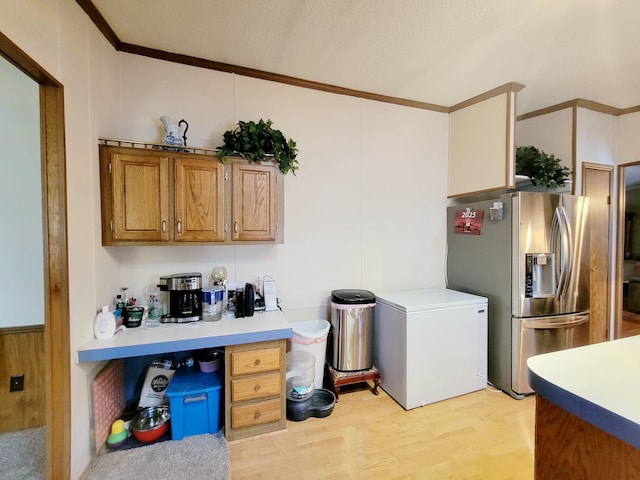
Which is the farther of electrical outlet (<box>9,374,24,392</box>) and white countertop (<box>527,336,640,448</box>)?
electrical outlet (<box>9,374,24,392</box>)

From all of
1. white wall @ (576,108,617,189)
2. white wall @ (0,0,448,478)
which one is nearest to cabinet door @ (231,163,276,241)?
white wall @ (0,0,448,478)

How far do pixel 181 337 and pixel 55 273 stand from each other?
0.74m

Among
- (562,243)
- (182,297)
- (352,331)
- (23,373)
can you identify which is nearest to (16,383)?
(23,373)

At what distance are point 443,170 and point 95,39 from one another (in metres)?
3.17

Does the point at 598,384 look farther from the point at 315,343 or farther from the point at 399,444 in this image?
the point at 315,343

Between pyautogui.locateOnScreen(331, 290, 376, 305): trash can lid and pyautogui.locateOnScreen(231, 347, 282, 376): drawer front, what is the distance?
2.34 feet

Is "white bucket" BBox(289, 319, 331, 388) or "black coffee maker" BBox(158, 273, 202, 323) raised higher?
"black coffee maker" BBox(158, 273, 202, 323)

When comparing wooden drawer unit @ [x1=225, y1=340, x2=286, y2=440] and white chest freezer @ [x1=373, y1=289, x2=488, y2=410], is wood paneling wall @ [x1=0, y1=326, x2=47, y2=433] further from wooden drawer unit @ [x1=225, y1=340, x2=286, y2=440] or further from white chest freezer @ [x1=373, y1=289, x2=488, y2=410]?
white chest freezer @ [x1=373, y1=289, x2=488, y2=410]

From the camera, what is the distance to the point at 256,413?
200 cm

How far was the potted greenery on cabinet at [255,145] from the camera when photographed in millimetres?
2111

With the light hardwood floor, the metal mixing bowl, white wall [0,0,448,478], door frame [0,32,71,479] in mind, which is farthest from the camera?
the metal mixing bowl

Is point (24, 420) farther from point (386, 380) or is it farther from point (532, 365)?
point (532, 365)

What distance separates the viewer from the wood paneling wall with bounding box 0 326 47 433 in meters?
1.93

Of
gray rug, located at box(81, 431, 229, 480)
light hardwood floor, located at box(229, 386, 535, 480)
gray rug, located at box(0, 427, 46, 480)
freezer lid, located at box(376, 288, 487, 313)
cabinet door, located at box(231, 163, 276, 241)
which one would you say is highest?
cabinet door, located at box(231, 163, 276, 241)
